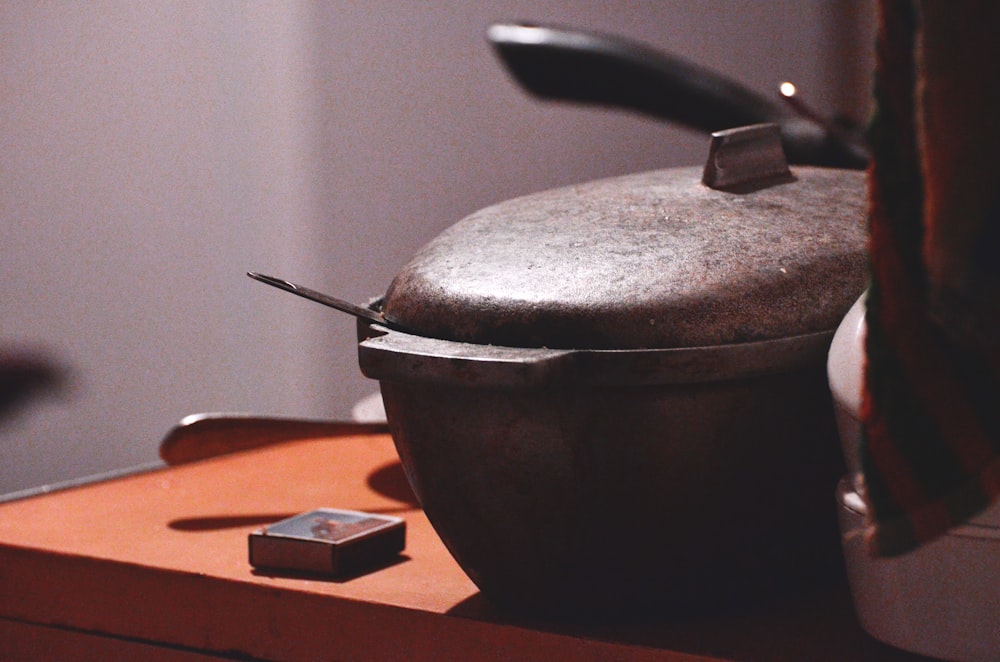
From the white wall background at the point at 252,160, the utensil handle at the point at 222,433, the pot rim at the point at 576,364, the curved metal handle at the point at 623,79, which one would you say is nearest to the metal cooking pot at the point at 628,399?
the pot rim at the point at 576,364

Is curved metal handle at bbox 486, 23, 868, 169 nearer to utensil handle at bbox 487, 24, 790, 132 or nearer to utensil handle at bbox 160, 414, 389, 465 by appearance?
utensil handle at bbox 487, 24, 790, 132

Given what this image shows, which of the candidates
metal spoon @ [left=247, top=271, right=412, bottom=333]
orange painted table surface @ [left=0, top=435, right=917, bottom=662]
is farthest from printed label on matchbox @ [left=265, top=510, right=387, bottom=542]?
metal spoon @ [left=247, top=271, right=412, bottom=333]

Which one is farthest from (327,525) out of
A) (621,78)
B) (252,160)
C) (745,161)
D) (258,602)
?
(252,160)

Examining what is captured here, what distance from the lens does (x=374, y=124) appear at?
80.3 inches

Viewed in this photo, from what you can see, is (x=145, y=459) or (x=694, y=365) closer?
(x=694, y=365)

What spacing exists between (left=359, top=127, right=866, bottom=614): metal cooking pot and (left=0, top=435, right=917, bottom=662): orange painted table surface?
21mm

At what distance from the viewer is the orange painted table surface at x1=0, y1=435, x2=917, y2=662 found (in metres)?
0.51

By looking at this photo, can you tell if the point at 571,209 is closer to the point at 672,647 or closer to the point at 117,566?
the point at 672,647

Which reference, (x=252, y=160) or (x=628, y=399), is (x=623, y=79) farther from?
(x=252, y=160)

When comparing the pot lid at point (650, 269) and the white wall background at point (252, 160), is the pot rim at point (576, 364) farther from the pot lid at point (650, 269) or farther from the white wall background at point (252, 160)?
the white wall background at point (252, 160)

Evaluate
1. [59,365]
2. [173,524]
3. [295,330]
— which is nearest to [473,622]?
[173,524]

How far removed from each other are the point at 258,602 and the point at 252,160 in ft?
4.72

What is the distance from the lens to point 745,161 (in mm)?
574

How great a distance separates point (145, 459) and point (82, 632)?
1126 mm
